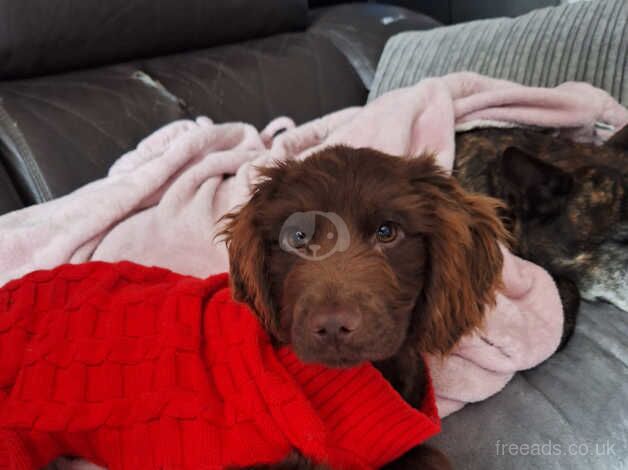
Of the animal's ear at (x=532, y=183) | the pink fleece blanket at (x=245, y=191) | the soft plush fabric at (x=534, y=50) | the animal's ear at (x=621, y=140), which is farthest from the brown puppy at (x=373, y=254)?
the soft plush fabric at (x=534, y=50)

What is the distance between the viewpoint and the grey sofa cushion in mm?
1161

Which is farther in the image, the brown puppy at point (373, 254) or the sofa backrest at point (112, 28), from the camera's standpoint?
the sofa backrest at point (112, 28)

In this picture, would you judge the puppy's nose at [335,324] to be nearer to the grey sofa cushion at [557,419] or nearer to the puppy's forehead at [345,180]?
the puppy's forehead at [345,180]

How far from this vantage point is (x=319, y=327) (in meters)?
0.90

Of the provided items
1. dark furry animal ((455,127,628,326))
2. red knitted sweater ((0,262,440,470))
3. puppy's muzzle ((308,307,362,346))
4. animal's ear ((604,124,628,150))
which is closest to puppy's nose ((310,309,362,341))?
puppy's muzzle ((308,307,362,346))

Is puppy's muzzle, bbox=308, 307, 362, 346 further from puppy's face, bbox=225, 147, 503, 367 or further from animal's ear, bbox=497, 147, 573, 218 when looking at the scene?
animal's ear, bbox=497, 147, 573, 218

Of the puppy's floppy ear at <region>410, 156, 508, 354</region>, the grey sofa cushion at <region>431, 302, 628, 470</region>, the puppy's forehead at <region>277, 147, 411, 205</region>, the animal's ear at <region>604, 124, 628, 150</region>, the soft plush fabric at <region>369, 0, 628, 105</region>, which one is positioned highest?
the puppy's forehead at <region>277, 147, 411, 205</region>

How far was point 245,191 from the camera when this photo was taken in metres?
1.88

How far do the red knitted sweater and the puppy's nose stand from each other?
188 mm

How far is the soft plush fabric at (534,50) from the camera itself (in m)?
2.12

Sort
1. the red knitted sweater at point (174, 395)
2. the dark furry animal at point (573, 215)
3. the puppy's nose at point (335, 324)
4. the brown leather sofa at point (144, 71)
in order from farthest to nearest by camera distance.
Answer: the brown leather sofa at point (144, 71) < the dark furry animal at point (573, 215) < the red knitted sweater at point (174, 395) < the puppy's nose at point (335, 324)

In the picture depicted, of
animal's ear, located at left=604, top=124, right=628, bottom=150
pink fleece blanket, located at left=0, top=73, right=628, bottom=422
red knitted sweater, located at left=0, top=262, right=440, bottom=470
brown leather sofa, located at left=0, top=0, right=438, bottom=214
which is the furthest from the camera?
brown leather sofa, located at left=0, top=0, right=438, bottom=214

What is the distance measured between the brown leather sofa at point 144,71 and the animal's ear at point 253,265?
4.09ft

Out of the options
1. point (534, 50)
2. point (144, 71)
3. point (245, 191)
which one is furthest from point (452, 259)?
point (144, 71)
